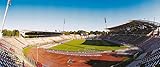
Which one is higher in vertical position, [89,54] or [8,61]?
[8,61]

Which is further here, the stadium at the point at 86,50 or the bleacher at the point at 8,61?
the stadium at the point at 86,50

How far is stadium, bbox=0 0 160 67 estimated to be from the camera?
35.2 m

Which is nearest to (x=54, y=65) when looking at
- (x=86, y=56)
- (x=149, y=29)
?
(x=86, y=56)

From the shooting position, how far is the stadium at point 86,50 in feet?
115

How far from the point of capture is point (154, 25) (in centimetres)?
7938

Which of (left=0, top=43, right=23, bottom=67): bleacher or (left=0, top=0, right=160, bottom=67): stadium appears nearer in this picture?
(left=0, top=43, right=23, bottom=67): bleacher

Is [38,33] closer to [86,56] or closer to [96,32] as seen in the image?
[96,32]

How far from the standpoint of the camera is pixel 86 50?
211ft

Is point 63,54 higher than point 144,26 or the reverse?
the reverse

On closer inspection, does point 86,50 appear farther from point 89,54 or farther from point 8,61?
point 8,61

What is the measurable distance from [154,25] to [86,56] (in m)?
33.5

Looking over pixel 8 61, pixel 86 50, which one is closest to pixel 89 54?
pixel 86 50

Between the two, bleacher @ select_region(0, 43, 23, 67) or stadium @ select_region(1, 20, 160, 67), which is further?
stadium @ select_region(1, 20, 160, 67)

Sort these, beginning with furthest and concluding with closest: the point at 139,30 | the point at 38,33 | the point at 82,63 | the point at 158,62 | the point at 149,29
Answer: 1. the point at 38,33
2. the point at 139,30
3. the point at 149,29
4. the point at 82,63
5. the point at 158,62
